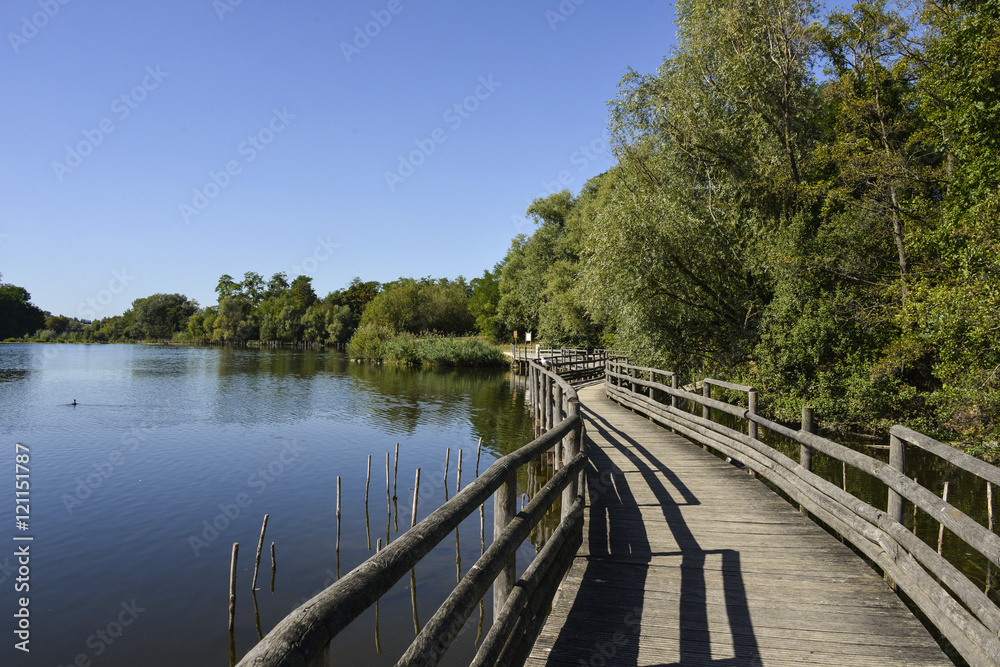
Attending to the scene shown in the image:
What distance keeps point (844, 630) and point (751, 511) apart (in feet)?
8.75

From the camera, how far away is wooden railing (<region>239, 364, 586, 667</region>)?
1494 millimetres

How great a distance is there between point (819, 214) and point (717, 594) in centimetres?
1441

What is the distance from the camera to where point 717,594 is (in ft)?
13.9

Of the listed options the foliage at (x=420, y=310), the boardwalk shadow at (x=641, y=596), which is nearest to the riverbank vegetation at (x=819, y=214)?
the boardwalk shadow at (x=641, y=596)

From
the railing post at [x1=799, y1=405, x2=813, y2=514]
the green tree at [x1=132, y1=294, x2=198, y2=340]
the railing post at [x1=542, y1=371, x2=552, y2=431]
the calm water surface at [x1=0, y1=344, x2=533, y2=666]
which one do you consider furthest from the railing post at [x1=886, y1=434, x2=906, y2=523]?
the green tree at [x1=132, y1=294, x2=198, y2=340]

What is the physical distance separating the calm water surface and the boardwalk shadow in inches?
91.1

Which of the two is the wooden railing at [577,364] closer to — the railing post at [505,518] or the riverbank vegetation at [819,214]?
the riverbank vegetation at [819,214]

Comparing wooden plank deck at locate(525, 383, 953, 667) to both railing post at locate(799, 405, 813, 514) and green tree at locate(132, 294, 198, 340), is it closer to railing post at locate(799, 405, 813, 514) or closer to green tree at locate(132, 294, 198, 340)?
railing post at locate(799, 405, 813, 514)

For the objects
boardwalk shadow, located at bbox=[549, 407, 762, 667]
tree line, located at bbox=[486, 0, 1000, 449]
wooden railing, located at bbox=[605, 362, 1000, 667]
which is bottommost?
boardwalk shadow, located at bbox=[549, 407, 762, 667]

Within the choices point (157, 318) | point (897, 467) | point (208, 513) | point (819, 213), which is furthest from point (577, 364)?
point (157, 318)

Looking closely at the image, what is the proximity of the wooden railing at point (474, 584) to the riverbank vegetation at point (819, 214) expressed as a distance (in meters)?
10.2

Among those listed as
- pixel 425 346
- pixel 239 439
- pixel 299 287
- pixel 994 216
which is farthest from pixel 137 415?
pixel 299 287

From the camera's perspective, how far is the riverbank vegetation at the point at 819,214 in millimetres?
11320

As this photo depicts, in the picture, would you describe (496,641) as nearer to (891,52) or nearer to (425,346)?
(891,52)
